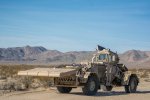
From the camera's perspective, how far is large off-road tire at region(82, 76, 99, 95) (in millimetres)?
18625

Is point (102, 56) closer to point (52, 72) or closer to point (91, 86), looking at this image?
point (91, 86)

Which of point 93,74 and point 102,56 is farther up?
point 102,56

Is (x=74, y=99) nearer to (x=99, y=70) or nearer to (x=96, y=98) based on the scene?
(x=96, y=98)

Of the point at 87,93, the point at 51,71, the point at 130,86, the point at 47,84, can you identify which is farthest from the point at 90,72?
the point at 47,84

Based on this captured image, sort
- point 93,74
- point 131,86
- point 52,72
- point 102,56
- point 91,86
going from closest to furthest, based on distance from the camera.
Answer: point 52,72 → point 91,86 → point 93,74 → point 102,56 → point 131,86

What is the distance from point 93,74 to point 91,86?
626 mm

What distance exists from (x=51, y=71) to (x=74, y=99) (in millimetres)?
1825

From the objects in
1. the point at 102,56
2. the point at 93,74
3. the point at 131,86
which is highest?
the point at 102,56

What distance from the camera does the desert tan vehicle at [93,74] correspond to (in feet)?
58.9

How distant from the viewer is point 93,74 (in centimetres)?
1911

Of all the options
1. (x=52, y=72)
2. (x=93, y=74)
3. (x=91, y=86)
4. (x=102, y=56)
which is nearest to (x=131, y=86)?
(x=102, y=56)

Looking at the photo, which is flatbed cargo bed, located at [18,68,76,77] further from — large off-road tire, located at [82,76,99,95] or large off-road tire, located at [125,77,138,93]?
large off-road tire, located at [125,77,138,93]

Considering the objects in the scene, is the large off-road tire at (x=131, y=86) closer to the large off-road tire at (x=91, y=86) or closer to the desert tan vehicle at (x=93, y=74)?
the desert tan vehicle at (x=93, y=74)

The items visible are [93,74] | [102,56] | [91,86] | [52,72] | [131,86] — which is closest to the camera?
[52,72]
